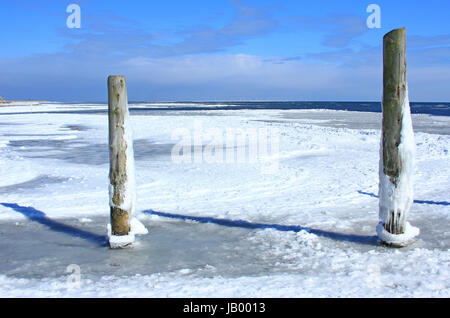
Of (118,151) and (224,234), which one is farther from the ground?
(118,151)

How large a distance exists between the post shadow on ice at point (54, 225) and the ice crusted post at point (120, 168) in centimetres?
43

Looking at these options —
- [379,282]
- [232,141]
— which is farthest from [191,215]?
[232,141]

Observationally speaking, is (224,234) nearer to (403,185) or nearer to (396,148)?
(403,185)

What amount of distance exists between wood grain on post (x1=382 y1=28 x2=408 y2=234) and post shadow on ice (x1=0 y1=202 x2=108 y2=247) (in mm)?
4203

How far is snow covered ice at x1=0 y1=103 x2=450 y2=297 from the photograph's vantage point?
5.04 metres

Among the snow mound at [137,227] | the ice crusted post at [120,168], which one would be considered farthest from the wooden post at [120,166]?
the snow mound at [137,227]

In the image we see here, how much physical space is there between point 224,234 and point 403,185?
9.10 ft

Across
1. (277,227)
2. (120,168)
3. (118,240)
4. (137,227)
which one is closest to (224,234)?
(277,227)

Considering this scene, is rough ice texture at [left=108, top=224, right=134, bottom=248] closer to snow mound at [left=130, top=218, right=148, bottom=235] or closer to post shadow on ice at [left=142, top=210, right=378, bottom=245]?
snow mound at [left=130, top=218, right=148, bottom=235]

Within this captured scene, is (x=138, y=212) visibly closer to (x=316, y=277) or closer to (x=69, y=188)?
(x=69, y=188)

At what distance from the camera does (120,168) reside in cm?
654

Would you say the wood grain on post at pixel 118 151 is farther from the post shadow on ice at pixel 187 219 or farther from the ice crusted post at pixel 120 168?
the post shadow on ice at pixel 187 219

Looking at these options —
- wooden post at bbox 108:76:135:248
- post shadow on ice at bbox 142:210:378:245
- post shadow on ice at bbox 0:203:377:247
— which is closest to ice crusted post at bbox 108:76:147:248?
wooden post at bbox 108:76:135:248
